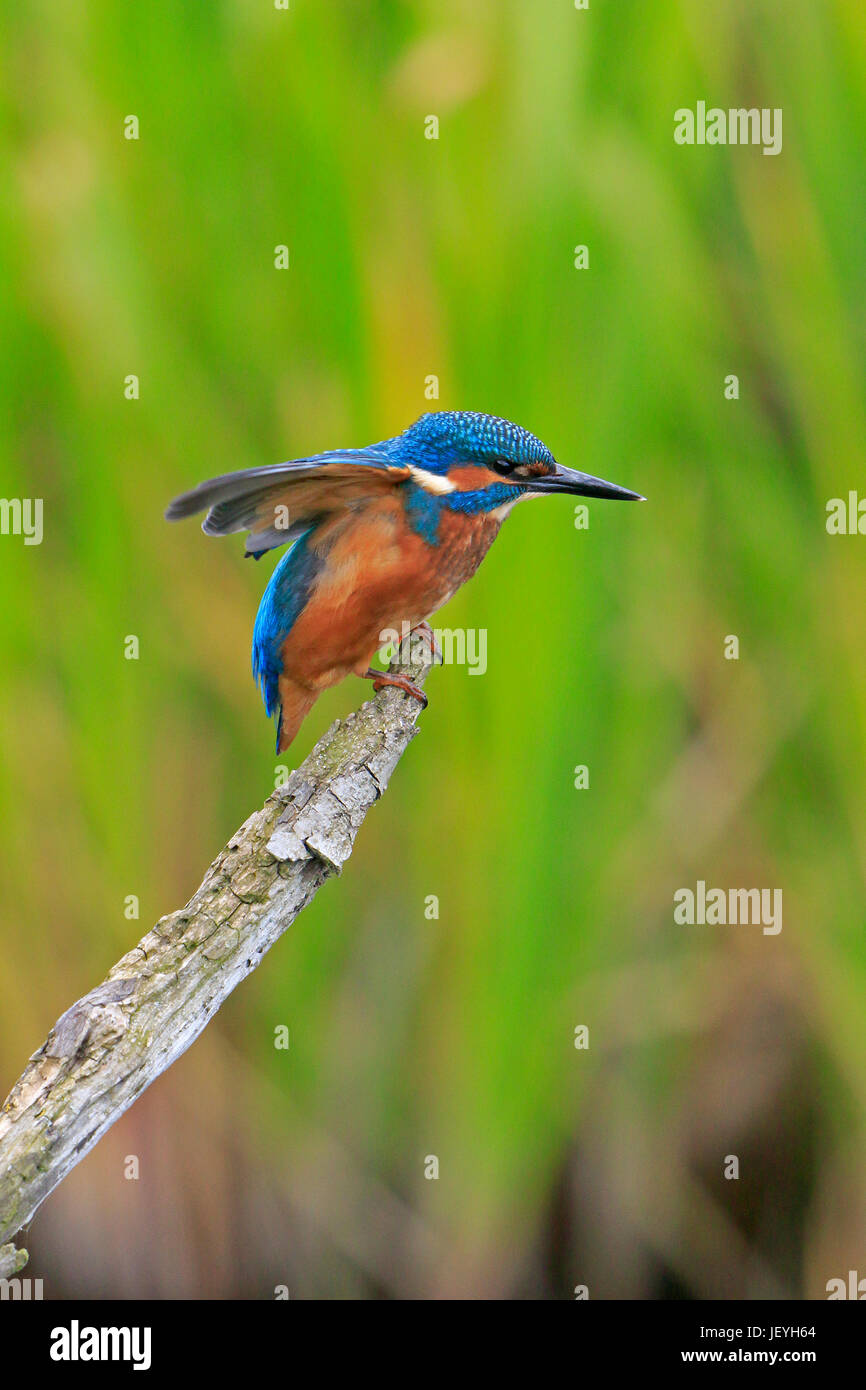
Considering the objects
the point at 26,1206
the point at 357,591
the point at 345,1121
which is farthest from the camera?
the point at 345,1121

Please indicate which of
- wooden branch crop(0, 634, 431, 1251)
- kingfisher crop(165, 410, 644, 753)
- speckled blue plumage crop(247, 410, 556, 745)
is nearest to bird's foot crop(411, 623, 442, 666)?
kingfisher crop(165, 410, 644, 753)

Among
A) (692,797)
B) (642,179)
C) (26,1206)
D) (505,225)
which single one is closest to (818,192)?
(642,179)

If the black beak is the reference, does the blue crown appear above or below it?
above

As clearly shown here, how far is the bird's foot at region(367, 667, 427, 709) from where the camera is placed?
1.94 meters

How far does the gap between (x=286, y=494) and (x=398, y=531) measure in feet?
0.73

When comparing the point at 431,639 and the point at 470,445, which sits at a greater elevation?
the point at 470,445

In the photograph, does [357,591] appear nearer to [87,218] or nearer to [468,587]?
[468,587]

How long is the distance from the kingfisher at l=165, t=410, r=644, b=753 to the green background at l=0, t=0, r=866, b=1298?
27 centimetres

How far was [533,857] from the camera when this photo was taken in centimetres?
233

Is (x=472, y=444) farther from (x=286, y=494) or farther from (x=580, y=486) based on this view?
(x=286, y=494)

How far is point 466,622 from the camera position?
2.39 m

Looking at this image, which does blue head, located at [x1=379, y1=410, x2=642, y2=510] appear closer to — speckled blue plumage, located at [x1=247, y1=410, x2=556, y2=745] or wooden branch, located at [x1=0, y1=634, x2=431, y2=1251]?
speckled blue plumage, located at [x1=247, y1=410, x2=556, y2=745]

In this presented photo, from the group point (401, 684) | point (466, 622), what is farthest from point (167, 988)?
point (466, 622)

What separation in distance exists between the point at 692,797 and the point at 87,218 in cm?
158
